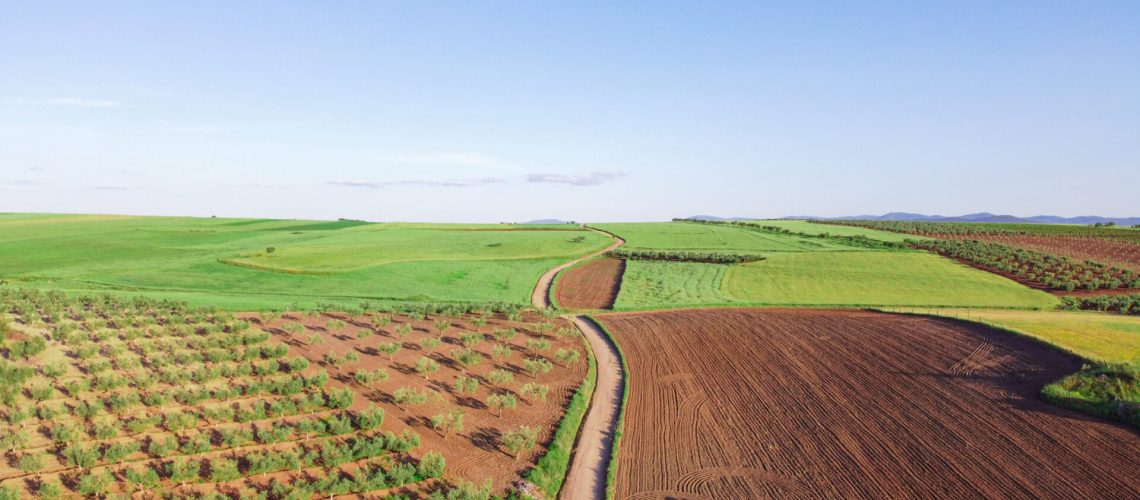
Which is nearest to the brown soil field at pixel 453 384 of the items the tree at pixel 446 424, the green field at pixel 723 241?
the tree at pixel 446 424

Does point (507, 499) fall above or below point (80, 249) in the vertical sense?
below

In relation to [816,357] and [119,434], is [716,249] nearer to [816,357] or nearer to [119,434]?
[816,357]

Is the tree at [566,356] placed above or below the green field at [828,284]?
below

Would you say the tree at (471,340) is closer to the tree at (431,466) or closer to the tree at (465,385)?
the tree at (465,385)

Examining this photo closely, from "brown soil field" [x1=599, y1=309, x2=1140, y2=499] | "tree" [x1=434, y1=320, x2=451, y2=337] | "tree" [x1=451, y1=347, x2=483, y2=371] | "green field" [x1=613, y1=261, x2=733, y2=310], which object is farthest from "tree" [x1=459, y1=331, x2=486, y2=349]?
"green field" [x1=613, y1=261, x2=733, y2=310]

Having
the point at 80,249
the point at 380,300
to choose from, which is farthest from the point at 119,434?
the point at 80,249

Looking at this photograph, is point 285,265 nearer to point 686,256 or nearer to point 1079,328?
point 686,256
